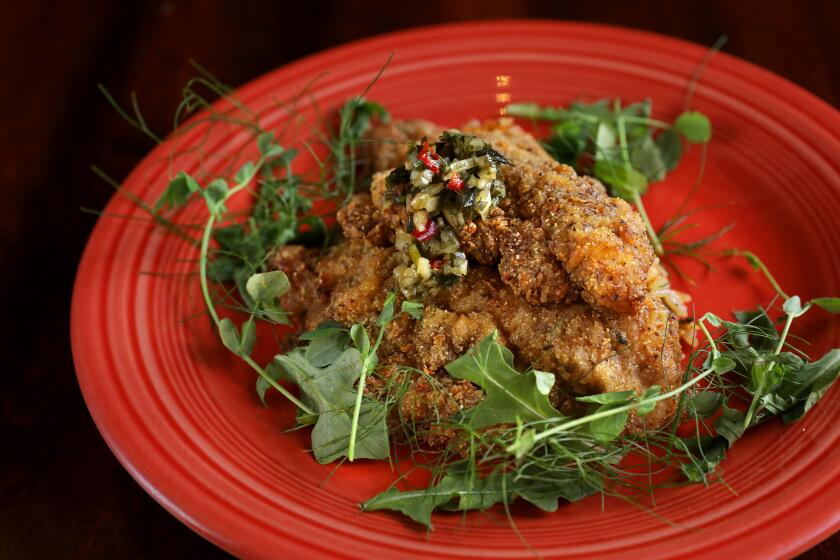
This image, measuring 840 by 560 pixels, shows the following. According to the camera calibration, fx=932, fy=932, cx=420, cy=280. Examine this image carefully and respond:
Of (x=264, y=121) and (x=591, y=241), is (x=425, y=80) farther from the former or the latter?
(x=591, y=241)

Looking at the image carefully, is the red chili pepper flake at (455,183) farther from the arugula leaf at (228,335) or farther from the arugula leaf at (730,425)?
the arugula leaf at (730,425)

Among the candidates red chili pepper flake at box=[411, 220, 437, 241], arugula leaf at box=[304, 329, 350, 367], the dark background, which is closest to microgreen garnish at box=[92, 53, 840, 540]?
arugula leaf at box=[304, 329, 350, 367]

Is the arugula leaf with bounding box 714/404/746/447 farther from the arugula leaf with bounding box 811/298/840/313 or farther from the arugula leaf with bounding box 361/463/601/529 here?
the arugula leaf with bounding box 811/298/840/313

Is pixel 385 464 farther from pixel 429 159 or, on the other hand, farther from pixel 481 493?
pixel 429 159

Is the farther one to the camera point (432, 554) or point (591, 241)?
point (591, 241)

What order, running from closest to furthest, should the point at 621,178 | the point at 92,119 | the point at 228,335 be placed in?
the point at 228,335 < the point at 621,178 < the point at 92,119

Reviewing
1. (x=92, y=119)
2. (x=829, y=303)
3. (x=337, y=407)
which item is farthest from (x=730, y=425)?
(x=92, y=119)

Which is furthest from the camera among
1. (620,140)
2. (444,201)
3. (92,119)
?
(92,119)

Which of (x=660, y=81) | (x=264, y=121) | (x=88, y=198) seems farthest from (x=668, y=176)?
(x=88, y=198)
